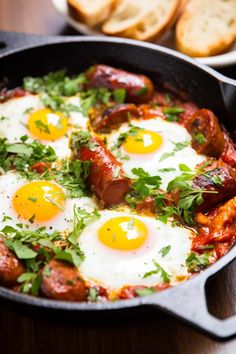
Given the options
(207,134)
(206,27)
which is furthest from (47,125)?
(206,27)

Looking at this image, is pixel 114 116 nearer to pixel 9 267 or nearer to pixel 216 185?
pixel 216 185

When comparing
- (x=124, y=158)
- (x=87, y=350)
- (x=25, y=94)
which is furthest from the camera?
(x=25, y=94)

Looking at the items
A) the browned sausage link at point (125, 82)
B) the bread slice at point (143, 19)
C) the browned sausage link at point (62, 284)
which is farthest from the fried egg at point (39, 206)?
the bread slice at point (143, 19)

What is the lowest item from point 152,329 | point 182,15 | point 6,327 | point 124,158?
point 6,327

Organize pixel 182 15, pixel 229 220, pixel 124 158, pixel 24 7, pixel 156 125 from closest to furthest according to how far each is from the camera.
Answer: pixel 229 220 → pixel 124 158 → pixel 156 125 → pixel 182 15 → pixel 24 7

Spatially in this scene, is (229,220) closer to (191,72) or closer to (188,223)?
(188,223)

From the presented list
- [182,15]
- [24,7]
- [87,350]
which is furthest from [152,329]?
[24,7]

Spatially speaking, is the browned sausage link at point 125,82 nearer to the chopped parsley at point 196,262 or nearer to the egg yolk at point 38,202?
the egg yolk at point 38,202
